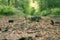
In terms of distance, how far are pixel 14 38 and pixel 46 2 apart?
23228 millimetres

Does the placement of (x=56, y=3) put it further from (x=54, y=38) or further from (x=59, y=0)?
(x=54, y=38)

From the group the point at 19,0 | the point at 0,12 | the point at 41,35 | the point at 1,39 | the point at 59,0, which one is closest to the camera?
the point at 1,39

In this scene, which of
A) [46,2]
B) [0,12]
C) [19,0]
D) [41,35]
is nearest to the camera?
[41,35]

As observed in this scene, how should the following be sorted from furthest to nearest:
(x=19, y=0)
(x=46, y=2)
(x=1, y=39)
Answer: (x=19, y=0)
(x=46, y=2)
(x=1, y=39)

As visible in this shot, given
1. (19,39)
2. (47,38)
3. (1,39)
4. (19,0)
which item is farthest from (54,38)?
(19,0)

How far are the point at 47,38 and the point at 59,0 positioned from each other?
2164cm

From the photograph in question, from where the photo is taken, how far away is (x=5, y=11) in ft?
73.5

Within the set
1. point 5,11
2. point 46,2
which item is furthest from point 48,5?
point 5,11

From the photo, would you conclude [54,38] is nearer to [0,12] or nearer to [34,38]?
[34,38]

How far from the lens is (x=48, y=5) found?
3133 centimetres

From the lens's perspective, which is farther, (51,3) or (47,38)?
(51,3)

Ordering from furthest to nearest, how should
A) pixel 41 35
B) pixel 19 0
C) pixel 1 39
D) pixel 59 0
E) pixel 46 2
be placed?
pixel 19 0 < pixel 46 2 < pixel 59 0 < pixel 41 35 < pixel 1 39

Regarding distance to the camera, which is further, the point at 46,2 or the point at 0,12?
the point at 46,2

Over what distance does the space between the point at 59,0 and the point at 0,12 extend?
10.9 metres
